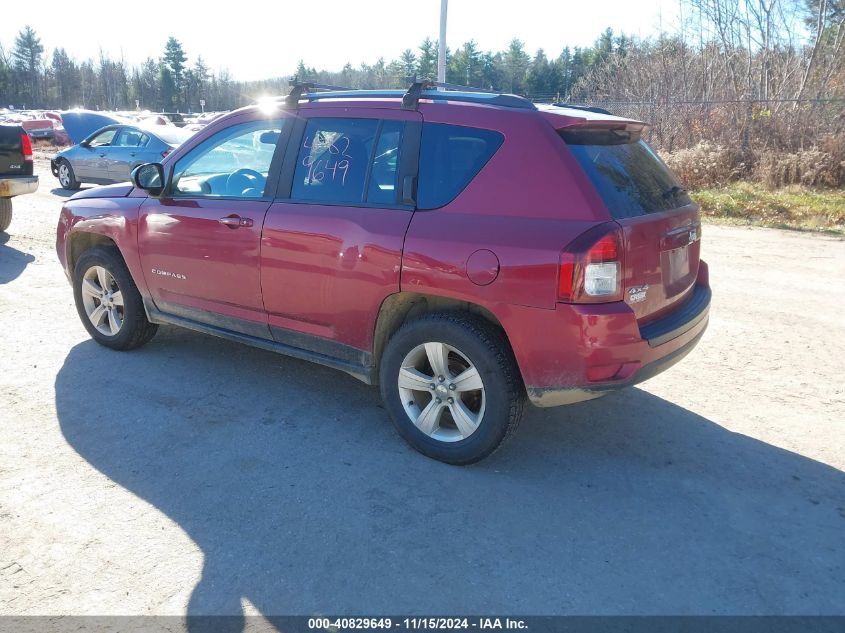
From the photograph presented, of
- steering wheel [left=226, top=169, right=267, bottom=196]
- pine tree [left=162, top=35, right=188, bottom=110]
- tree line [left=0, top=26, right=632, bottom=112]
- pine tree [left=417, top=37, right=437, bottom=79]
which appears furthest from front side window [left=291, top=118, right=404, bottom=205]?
pine tree [left=162, top=35, right=188, bottom=110]

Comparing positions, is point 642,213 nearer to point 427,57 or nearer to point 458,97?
point 458,97

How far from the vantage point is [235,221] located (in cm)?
446

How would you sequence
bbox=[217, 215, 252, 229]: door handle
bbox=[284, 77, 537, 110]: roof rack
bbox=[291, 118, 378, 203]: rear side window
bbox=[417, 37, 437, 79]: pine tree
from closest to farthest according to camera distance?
bbox=[284, 77, 537, 110]: roof rack, bbox=[291, 118, 378, 203]: rear side window, bbox=[217, 215, 252, 229]: door handle, bbox=[417, 37, 437, 79]: pine tree

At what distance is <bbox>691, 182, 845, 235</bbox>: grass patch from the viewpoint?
1205 centimetres

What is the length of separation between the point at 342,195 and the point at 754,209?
11.1m

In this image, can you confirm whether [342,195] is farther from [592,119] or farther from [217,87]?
[217,87]

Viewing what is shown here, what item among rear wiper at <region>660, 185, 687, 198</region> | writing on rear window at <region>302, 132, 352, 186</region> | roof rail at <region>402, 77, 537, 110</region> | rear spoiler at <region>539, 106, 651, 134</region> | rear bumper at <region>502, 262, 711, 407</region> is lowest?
rear bumper at <region>502, 262, 711, 407</region>

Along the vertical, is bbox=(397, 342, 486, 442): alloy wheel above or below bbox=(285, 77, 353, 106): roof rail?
below

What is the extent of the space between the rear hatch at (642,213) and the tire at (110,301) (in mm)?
3464

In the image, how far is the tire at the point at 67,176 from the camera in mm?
16297

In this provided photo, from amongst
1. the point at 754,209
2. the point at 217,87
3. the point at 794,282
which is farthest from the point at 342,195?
the point at 217,87

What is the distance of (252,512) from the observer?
336 centimetres

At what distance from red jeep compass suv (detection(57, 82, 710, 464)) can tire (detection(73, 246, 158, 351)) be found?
0.57m

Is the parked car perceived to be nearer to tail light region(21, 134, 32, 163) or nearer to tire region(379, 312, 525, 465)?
tail light region(21, 134, 32, 163)
